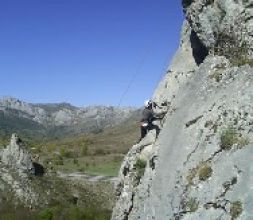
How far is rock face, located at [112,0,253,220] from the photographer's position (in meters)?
17.9

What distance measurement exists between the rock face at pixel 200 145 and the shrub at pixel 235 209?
0.03 m

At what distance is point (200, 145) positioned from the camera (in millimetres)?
20812

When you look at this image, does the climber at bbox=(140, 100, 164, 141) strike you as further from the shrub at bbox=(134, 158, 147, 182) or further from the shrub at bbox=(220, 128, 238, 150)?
the shrub at bbox=(220, 128, 238, 150)

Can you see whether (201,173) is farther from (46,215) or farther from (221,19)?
(46,215)

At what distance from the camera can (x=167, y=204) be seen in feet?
66.6

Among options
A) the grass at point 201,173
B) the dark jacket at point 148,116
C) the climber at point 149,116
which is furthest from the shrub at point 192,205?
the dark jacket at point 148,116

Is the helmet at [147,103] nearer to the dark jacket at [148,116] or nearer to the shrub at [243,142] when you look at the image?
the dark jacket at [148,116]

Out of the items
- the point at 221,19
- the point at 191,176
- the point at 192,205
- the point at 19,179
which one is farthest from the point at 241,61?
the point at 19,179

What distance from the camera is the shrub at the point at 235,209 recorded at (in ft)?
54.2

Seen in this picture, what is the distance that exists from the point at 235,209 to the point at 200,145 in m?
4.48

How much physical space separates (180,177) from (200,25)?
788 cm

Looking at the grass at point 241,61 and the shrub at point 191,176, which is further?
the grass at point 241,61

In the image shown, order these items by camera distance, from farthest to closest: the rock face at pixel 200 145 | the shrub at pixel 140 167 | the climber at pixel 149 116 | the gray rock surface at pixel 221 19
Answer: the climber at pixel 149 116 < the shrub at pixel 140 167 < the gray rock surface at pixel 221 19 < the rock face at pixel 200 145

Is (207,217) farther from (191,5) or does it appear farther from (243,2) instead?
(191,5)
